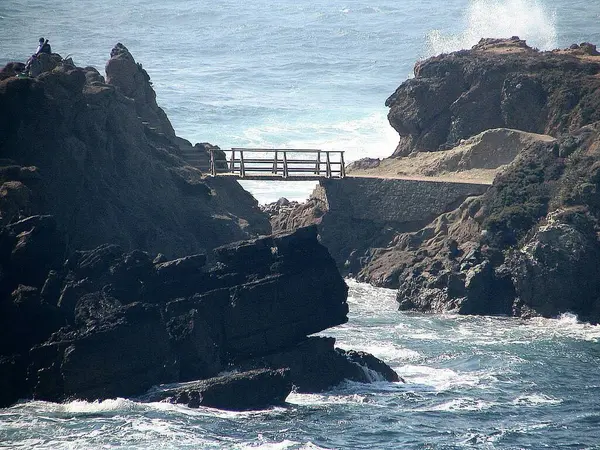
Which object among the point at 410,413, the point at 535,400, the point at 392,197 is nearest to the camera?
the point at 410,413

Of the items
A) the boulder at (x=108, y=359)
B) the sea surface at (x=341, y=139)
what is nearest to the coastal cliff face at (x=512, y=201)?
the sea surface at (x=341, y=139)

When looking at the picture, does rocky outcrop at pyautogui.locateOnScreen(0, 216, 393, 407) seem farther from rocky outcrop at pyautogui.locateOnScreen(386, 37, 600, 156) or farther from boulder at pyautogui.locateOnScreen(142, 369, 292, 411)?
rocky outcrop at pyautogui.locateOnScreen(386, 37, 600, 156)

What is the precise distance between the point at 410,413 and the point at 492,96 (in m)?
25.4

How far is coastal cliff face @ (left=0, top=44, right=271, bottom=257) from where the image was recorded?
136 ft

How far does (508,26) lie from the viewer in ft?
273

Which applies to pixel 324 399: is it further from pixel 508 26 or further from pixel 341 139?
pixel 508 26

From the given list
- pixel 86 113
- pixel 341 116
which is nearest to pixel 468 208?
pixel 86 113

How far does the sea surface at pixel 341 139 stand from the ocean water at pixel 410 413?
0.06 meters

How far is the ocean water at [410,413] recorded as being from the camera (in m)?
29.7

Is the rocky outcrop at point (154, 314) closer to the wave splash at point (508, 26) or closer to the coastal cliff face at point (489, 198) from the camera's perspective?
the coastal cliff face at point (489, 198)

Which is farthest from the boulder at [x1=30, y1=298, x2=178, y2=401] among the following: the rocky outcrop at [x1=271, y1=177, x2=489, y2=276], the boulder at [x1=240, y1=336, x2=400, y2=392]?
the rocky outcrop at [x1=271, y1=177, x2=489, y2=276]

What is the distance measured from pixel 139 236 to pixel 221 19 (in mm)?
74719

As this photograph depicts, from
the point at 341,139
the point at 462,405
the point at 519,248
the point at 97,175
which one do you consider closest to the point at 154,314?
the point at 462,405

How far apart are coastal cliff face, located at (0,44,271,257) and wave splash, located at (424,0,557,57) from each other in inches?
1410
